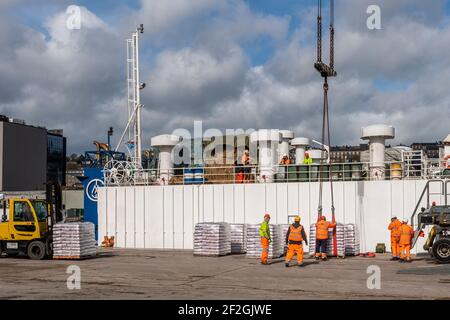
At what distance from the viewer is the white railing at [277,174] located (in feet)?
81.1

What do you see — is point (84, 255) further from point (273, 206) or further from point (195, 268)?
point (273, 206)

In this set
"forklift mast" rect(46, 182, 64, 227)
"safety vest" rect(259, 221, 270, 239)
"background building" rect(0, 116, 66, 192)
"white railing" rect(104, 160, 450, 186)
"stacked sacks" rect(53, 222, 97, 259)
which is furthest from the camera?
"background building" rect(0, 116, 66, 192)

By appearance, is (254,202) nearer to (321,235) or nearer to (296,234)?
(321,235)

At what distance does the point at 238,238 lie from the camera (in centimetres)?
2419

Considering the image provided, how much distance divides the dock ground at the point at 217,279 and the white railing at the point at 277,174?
14.2 ft

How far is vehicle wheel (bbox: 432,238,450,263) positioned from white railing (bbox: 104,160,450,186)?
14.8ft

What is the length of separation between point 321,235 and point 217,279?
587 centimetres

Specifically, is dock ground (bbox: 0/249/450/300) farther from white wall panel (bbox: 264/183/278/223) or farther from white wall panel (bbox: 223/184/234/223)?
white wall panel (bbox: 223/184/234/223)

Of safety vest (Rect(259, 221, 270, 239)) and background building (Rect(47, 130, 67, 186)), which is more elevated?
background building (Rect(47, 130, 67, 186))

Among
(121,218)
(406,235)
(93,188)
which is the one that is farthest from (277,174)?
(93,188)

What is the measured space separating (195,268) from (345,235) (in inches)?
276

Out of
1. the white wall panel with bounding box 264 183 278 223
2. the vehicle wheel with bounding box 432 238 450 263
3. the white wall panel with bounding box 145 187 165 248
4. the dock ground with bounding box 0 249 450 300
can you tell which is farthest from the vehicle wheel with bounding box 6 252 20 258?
the vehicle wheel with bounding box 432 238 450 263

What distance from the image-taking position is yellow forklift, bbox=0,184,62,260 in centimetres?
2178
